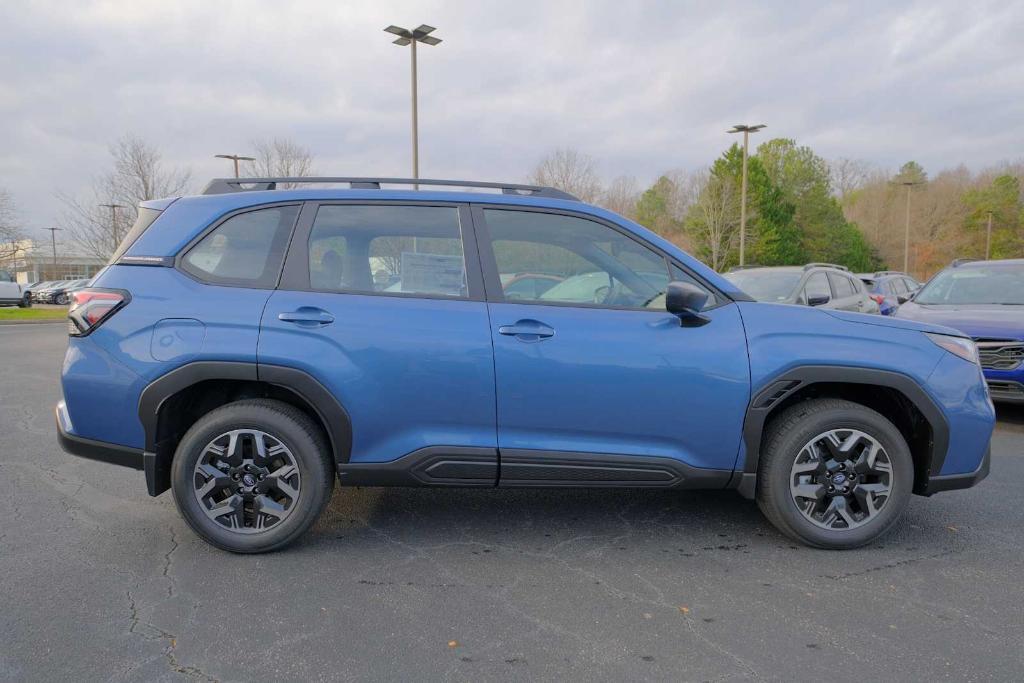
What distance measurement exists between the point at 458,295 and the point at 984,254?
221 ft

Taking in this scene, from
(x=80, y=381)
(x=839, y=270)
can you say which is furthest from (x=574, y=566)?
(x=839, y=270)

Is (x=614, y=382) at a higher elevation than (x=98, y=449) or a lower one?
higher

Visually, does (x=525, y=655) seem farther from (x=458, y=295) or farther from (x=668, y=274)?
(x=668, y=274)

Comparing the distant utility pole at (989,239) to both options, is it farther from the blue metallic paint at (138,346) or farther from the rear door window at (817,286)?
the blue metallic paint at (138,346)

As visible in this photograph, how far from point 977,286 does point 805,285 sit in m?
1.83

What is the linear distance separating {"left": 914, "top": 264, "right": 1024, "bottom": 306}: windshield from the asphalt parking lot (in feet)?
13.1

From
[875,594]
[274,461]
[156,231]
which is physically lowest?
[875,594]

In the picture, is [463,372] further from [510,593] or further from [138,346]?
[138,346]

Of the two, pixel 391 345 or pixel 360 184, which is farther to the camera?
pixel 360 184

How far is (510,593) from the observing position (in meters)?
3.01

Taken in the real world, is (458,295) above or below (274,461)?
above

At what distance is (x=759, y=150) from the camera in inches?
2576

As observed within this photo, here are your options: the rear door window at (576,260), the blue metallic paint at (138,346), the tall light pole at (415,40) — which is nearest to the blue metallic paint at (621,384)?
the rear door window at (576,260)

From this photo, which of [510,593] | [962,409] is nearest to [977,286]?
[962,409]
